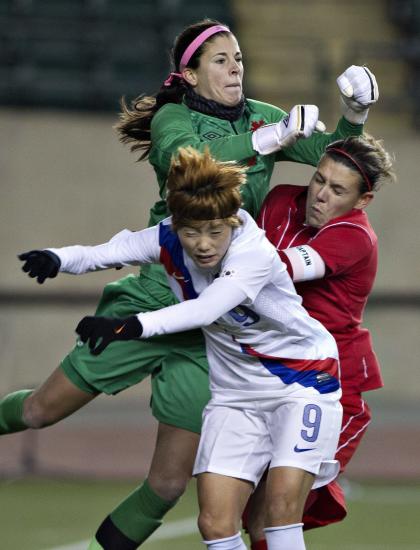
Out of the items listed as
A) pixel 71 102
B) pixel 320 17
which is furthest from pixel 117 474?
pixel 320 17

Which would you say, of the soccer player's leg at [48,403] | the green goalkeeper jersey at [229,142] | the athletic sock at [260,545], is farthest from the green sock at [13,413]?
the athletic sock at [260,545]

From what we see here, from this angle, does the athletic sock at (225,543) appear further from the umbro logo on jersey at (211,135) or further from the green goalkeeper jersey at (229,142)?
the umbro logo on jersey at (211,135)

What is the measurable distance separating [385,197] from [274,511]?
7.01m

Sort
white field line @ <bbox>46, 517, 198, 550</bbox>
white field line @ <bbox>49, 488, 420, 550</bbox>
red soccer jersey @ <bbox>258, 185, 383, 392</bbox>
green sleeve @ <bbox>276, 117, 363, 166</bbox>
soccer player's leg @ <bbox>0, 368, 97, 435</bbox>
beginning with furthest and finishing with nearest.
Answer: white field line @ <bbox>46, 517, 198, 550</bbox> → white field line @ <bbox>49, 488, 420, 550</bbox> → soccer player's leg @ <bbox>0, 368, 97, 435</bbox> → green sleeve @ <bbox>276, 117, 363, 166</bbox> → red soccer jersey @ <bbox>258, 185, 383, 392</bbox>

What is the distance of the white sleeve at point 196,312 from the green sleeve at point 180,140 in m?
0.60

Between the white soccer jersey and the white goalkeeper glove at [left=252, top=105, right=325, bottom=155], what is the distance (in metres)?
0.30

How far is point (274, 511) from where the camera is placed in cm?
387

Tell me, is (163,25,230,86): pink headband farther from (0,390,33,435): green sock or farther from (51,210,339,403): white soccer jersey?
(0,390,33,435): green sock

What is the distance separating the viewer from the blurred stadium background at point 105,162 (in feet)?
33.1

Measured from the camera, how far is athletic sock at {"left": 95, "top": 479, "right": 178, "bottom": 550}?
454 cm

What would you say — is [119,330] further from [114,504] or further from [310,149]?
[114,504]

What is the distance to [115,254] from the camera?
3.97 metres

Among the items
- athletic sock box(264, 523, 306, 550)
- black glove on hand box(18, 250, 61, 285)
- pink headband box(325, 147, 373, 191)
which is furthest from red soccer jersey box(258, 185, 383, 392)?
black glove on hand box(18, 250, 61, 285)

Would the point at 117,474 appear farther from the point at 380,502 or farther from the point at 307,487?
the point at 307,487
